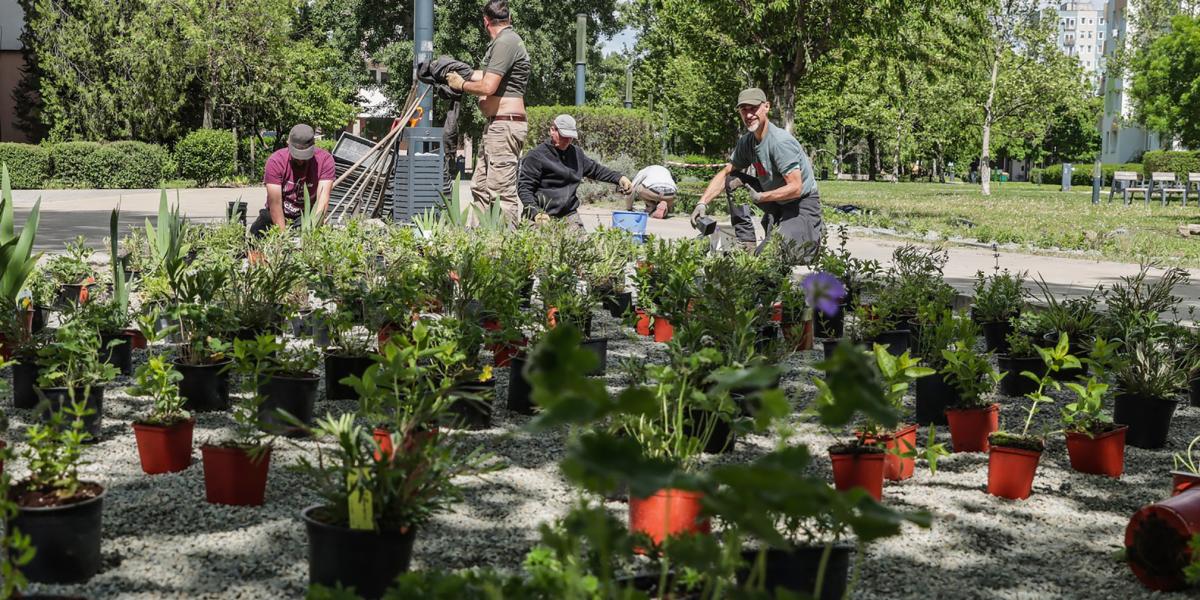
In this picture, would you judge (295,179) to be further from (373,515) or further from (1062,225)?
(1062,225)

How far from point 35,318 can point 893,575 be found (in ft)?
15.7

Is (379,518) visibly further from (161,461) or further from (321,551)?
(161,461)

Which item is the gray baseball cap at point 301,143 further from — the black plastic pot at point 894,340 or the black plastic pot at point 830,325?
the black plastic pot at point 894,340

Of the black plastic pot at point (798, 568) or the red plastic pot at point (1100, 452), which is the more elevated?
the black plastic pot at point (798, 568)

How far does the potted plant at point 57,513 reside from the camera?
2.61 meters

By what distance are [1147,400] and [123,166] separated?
25.1 m

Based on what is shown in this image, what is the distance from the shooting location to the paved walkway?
34.3 ft

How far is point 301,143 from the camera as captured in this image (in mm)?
8250

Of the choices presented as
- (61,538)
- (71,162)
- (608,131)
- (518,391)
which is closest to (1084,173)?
(608,131)

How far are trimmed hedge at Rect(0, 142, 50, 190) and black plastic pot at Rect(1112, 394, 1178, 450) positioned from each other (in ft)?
81.0

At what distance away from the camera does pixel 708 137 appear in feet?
168

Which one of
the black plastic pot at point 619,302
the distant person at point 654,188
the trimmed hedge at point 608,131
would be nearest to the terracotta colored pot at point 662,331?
the black plastic pot at point 619,302

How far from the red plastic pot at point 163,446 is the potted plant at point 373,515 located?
1.28 metres

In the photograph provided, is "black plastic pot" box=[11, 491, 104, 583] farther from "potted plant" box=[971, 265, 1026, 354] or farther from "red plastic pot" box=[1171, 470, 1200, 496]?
"potted plant" box=[971, 265, 1026, 354]
